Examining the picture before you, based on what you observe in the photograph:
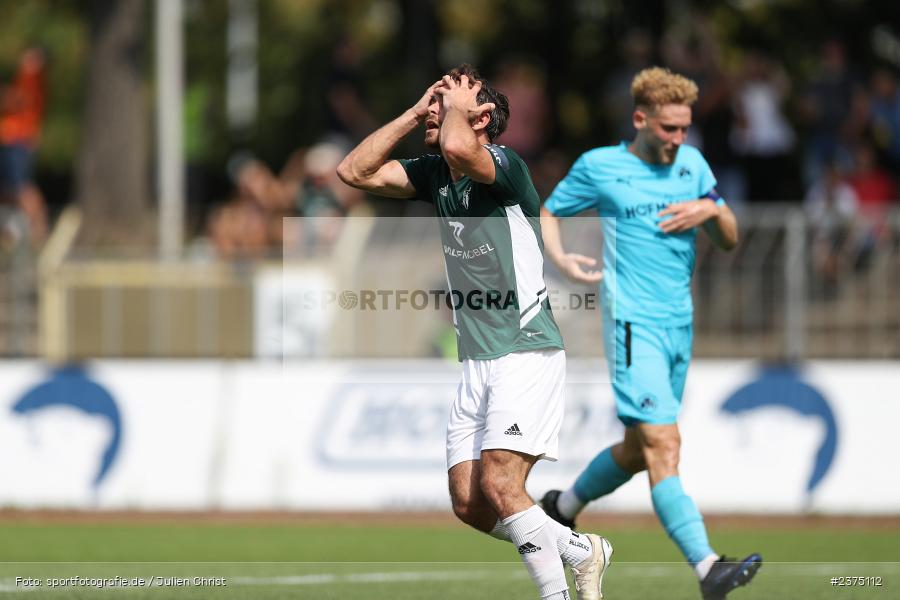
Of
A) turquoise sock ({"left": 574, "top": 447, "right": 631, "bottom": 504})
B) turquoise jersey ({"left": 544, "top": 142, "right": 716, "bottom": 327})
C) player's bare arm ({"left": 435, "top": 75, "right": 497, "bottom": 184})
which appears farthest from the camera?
turquoise sock ({"left": 574, "top": 447, "right": 631, "bottom": 504})

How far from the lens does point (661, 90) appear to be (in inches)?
311

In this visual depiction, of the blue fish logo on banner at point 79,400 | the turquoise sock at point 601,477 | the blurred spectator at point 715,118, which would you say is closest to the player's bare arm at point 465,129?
the turquoise sock at point 601,477

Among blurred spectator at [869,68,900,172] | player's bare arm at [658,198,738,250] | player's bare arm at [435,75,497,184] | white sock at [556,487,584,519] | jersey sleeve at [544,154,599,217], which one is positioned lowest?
white sock at [556,487,584,519]

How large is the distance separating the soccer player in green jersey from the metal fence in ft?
21.7

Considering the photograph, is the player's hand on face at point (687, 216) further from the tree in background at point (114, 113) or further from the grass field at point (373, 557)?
the tree in background at point (114, 113)

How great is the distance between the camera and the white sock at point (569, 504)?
846 cm

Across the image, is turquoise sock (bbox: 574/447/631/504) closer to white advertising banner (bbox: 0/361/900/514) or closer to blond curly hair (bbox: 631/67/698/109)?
blond curly hair (bbox: 631/67/698/109)

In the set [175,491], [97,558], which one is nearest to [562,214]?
[97,558]

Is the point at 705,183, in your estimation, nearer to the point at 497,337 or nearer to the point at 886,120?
the point at 497,337

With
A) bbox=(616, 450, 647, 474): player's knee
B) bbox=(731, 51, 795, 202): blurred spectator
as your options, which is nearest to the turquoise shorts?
bbox=(616, 450, 647, 474): player's knee

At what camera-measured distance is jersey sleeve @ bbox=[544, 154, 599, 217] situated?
830 cm

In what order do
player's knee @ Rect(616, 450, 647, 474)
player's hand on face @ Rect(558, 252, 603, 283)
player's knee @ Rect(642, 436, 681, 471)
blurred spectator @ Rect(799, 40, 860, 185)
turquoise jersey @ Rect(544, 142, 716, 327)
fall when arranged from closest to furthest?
1. player's hand on face @ Rect(558, 252, 603, 283)
2. player's knee @ Rect(642, 436, 681, 471)
3. turquoise jersey @ Rect(544, 142, 716, 327)
4. player's knee @ Rect(616, 450, 647, 474)
5. blurred spectator @ Rect(799, 40, 860, 185)

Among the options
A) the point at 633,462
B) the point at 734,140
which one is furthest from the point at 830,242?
the point at 633,462

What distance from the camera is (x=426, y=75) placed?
21391 millimetres
